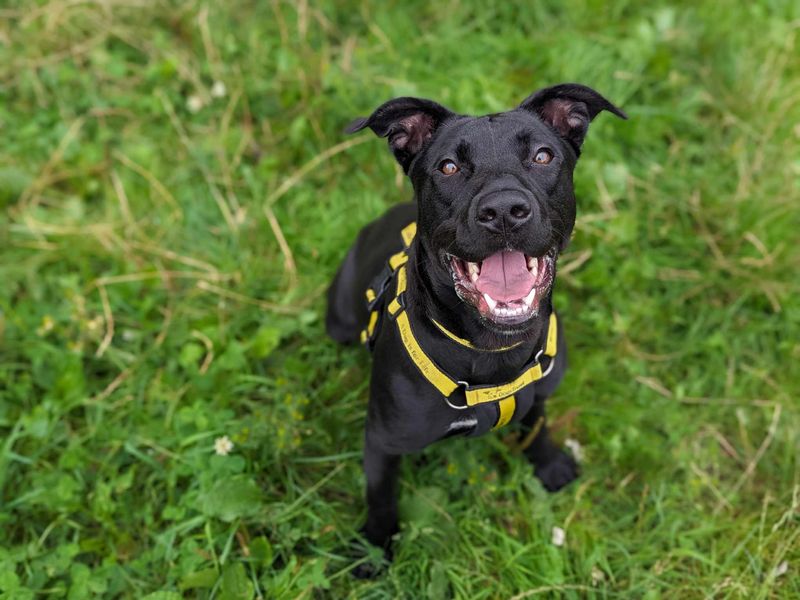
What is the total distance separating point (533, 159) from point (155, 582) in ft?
8.31

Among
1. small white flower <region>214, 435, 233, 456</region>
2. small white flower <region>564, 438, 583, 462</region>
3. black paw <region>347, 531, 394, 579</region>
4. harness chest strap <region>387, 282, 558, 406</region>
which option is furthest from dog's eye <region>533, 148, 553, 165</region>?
small white flower <region>214, 435, 233, 456</region>

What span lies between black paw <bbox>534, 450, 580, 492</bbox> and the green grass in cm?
6

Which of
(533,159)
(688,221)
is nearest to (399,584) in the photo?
(533,159)

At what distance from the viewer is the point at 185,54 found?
4844 millimetres

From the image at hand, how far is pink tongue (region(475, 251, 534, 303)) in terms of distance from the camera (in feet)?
7.55

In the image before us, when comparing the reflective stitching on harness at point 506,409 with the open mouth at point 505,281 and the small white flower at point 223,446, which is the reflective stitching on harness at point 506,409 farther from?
the small white flower at point 223,446

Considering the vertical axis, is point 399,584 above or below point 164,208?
below

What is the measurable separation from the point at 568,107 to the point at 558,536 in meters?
1.95

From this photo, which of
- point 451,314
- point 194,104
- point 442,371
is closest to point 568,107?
point 451,314

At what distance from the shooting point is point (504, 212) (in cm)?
211

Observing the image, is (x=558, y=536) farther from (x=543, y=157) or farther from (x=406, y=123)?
(x=406, y=123)

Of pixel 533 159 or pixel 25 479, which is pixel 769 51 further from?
pixel 25 479

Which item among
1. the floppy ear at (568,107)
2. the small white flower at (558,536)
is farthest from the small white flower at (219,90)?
the small white flower at (558,536)

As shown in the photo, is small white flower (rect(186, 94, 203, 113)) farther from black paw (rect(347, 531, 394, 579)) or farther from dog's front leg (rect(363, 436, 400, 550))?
black paw (rect(347, 531, 394, 579))
